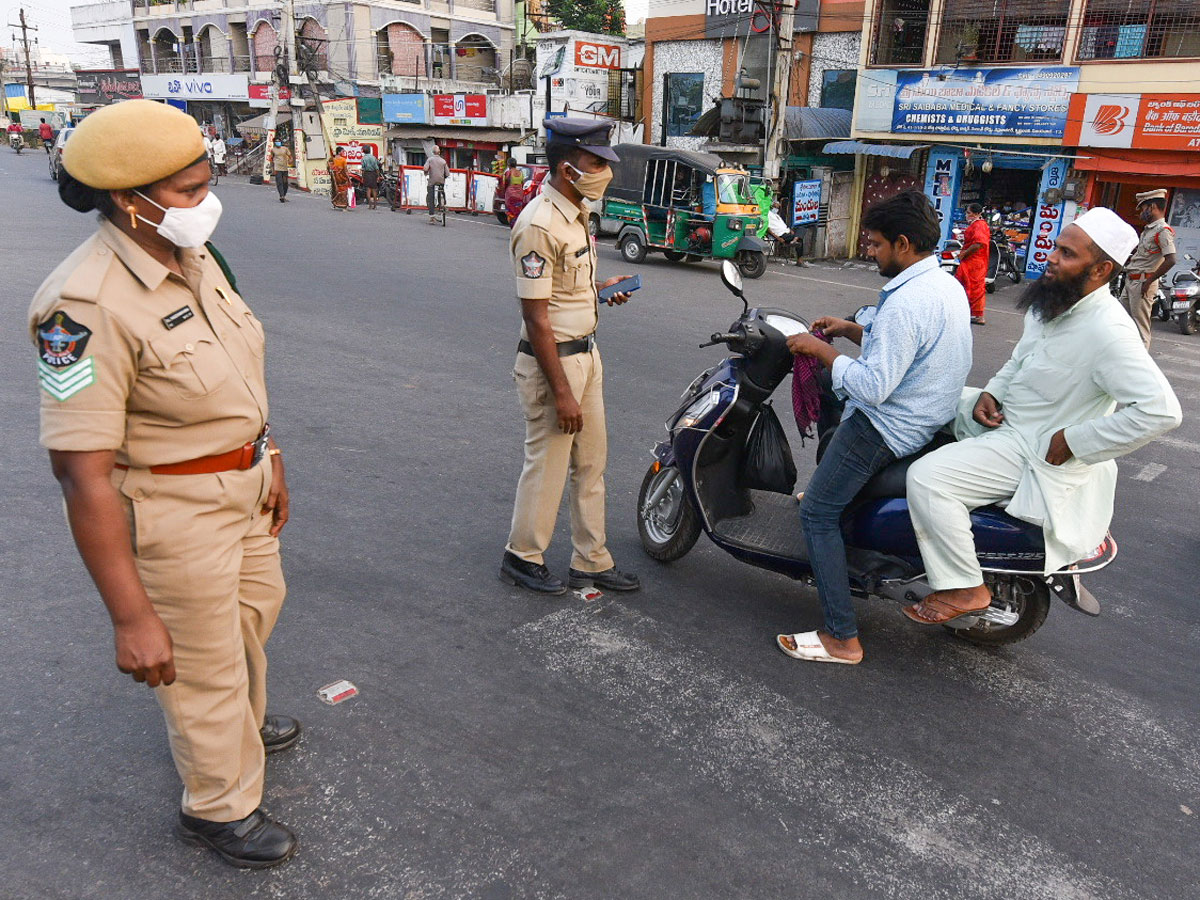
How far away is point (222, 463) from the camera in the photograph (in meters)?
2.15

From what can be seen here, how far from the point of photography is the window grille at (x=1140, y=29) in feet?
50.4

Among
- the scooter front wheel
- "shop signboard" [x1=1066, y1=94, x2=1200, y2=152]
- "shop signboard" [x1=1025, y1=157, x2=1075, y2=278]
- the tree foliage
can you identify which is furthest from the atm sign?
the scooter front wheel

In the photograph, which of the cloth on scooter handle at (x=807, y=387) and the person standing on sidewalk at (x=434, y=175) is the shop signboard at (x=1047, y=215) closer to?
the person standing on sidewalk at (x=434, y=175)

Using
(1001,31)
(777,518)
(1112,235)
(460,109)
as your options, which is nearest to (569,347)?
(777,518)

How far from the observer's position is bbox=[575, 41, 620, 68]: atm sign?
25.0 meters

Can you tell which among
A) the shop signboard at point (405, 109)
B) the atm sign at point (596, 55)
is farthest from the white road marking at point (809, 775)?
the shop signboard at point (405, 109)

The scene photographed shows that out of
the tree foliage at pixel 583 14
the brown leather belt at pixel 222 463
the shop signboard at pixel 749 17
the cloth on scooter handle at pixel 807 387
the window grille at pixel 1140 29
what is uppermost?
the tree foliage at pixel 583 14

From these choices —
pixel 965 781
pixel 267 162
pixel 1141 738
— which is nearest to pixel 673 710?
pixel 965 781

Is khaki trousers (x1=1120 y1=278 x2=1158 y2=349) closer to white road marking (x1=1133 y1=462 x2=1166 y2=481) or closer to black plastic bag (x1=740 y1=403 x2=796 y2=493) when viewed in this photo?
white road marking (x1=1133 y1=462 x2=1166 y2=481)

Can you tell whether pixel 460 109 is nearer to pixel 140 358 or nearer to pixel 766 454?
pixel 766 454

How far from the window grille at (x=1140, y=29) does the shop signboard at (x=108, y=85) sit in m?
46.8

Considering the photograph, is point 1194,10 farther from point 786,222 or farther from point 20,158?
point 20,158

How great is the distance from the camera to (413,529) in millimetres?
4496

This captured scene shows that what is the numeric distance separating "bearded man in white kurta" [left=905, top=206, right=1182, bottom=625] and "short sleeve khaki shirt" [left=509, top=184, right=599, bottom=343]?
56.6 inches
